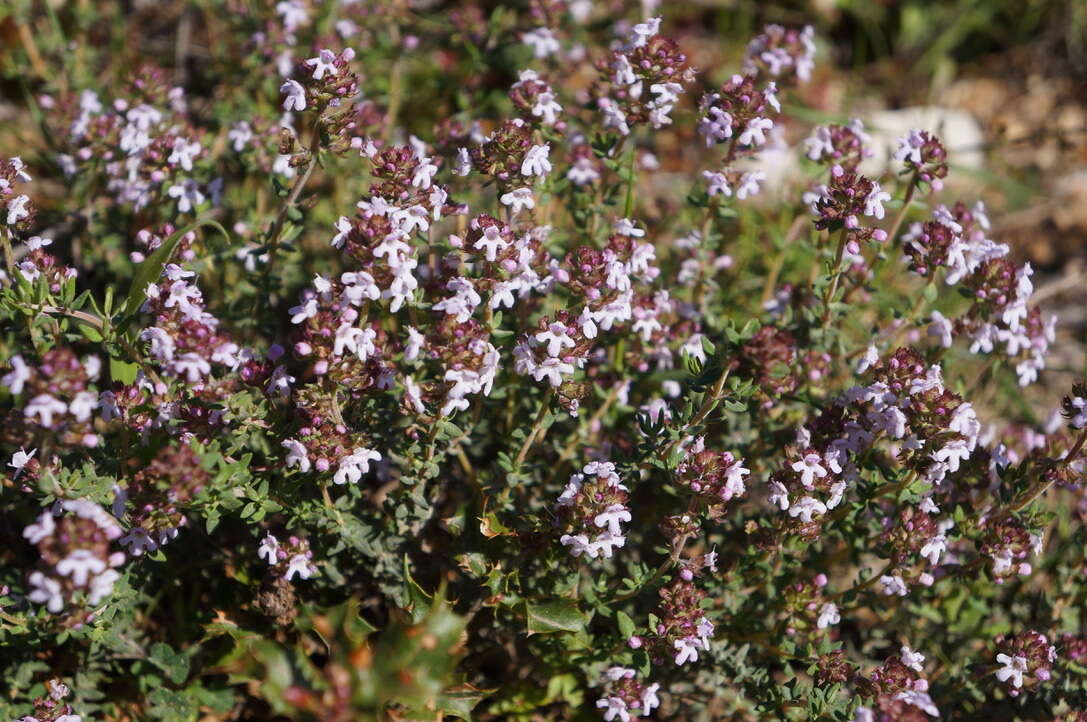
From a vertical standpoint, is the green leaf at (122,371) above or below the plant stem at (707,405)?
below

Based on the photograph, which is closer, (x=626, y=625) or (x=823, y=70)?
(x=626, y=625)

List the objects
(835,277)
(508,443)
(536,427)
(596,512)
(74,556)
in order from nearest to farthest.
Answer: (74,556) → (596,512) → (536,427) → (835,277) → (508,443)

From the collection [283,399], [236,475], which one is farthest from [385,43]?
→ [236,475]

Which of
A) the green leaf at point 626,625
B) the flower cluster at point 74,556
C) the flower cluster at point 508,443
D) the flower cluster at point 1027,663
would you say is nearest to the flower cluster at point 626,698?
the flower cluster at point 508,443

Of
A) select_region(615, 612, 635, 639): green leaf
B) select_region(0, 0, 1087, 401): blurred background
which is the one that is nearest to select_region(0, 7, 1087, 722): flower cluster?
select_region(615, 612, 635, 639): green leaf

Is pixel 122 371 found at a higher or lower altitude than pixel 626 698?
higher

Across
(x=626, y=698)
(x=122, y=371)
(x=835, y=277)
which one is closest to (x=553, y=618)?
(x=626, y=698)

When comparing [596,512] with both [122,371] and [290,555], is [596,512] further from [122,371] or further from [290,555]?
[122,371]

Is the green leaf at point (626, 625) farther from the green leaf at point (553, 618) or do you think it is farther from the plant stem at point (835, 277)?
the plant stem at point (835, 277)
